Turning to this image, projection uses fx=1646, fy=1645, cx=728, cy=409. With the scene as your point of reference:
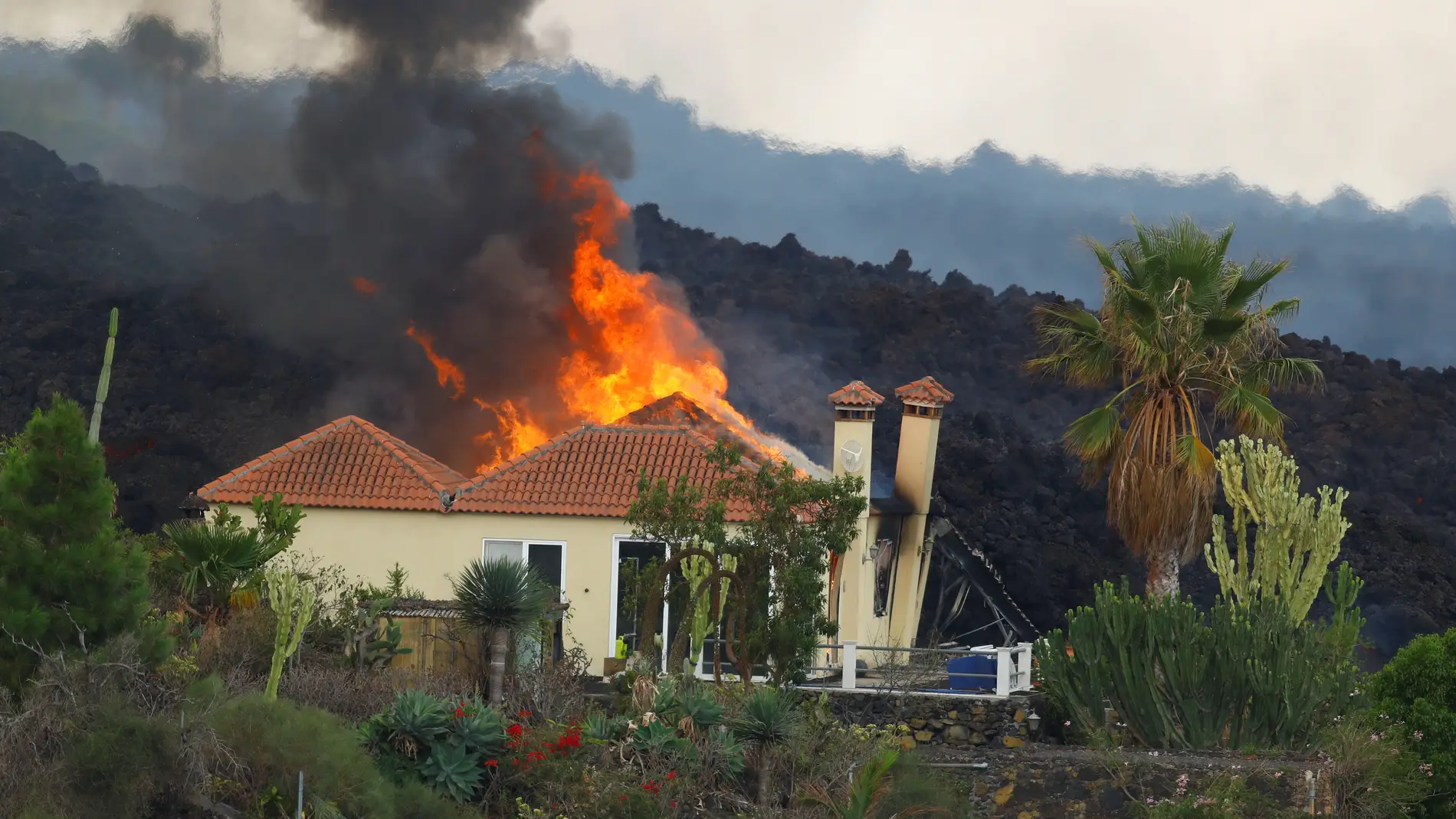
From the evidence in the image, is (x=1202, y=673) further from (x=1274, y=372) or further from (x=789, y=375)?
(x=789, y=375)

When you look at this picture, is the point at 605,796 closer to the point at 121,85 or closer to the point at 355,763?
the point at 355,763

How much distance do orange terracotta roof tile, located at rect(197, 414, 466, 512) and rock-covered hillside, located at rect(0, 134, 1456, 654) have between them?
30.1 metres

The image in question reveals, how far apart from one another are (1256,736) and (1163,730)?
118cm

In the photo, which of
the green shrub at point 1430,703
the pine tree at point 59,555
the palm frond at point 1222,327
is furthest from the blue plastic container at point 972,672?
the pine tree at point 59,555

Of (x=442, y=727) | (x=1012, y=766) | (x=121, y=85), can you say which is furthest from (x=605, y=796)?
(x=121, y=85)

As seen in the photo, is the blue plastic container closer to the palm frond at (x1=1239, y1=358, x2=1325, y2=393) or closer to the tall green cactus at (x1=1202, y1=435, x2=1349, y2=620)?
the tall green cactus at (x1=1202, y1=435, x2=1349, y2=620)

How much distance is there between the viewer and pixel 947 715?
24.2 m

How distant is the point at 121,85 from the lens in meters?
64.4

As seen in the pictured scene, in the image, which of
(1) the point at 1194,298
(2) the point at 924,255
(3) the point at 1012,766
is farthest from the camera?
(2) the point at 924,255

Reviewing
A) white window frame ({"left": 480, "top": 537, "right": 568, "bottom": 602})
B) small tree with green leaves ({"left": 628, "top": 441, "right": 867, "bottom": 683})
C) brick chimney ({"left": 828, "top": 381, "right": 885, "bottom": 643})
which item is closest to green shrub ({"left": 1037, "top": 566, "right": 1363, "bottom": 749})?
small tree with green leaves ({"left": 628, "top": 441, "right": 867, "bottom": 683})

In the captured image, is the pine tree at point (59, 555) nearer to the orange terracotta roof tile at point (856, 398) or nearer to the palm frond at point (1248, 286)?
the orange terracotta roof tile at point (856, 398)

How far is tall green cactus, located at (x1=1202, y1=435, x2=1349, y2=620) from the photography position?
23375 mm

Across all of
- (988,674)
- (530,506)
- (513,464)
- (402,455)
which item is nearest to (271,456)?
(402,455)

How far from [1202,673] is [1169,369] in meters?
5.73
